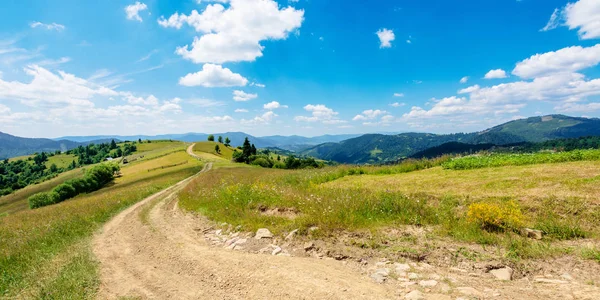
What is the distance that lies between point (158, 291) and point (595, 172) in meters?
18.2

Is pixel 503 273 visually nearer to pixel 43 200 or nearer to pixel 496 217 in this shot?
pixel 496 217

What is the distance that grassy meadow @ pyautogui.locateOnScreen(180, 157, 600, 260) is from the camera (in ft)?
27.1

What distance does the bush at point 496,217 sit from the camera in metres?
8.75

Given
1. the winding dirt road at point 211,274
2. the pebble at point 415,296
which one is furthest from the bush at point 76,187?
the pebble at point 415,296

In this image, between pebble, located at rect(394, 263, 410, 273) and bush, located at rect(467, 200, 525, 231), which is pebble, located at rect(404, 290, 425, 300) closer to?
pebble, located at rect(394, 263, 410, 273)

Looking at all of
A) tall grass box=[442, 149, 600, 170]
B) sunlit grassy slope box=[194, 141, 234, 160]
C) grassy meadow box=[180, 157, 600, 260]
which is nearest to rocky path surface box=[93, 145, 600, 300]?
grassy meadow box=[180, 157, 600, 260]

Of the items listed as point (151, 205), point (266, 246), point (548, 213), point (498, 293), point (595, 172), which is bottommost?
point (151, 205)

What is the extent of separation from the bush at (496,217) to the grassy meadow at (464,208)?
0.09ft

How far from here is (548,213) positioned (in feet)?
30.4

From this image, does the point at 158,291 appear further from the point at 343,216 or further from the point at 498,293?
the point at 498,293

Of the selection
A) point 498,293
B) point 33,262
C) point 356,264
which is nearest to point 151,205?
point 33,262

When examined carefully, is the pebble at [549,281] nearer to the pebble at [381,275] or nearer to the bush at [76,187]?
the pebble at [381,275]

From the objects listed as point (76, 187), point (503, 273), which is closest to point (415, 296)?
point (503, 273)

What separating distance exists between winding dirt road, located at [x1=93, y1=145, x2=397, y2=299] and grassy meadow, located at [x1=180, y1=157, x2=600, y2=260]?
2307 mm
